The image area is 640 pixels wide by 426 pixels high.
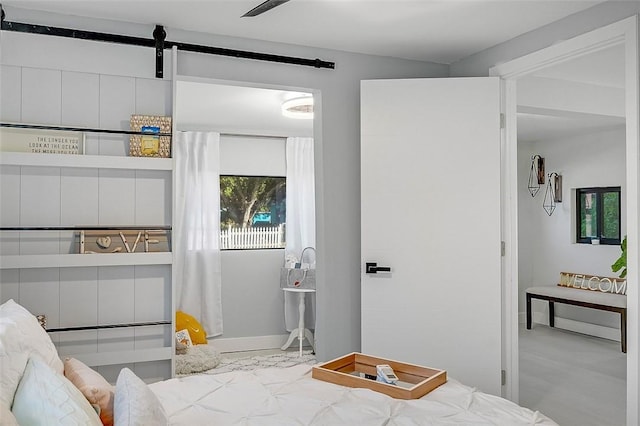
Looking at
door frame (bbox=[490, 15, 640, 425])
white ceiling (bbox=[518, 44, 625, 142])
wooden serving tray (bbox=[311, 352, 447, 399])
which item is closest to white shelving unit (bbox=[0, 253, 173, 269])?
wooden serving tray (bbox=[311, 352, 447, 399])

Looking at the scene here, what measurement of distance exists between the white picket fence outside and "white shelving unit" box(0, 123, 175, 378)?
274 cm

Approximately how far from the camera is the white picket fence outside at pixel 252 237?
242 inches

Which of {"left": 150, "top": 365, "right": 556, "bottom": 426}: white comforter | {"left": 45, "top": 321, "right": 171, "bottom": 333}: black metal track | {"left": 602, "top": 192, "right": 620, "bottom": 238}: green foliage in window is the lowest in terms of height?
{"left": 150, "top": 365, "right": 556, "bottom": 426}: white comforter

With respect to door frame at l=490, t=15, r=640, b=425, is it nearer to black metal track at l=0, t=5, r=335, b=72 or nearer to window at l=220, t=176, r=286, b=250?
black metal track at l=0, t=5, r=335, b=72

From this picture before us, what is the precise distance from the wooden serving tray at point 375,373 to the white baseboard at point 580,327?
4.93 metres

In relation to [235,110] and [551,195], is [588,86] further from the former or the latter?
[235,110]

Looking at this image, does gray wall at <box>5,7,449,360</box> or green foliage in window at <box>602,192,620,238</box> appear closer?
gray wall at <box>5,7,449,360</box>

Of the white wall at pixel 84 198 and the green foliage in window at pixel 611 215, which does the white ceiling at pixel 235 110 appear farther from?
the green foliage in window at pixel 611 215

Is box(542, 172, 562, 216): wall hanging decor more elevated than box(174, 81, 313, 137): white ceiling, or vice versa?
box(174, 81, 313, 137): white ceiling

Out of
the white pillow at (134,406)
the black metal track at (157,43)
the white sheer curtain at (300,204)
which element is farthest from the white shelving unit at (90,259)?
the white sheer curtain at (300,204)

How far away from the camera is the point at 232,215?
622 cm

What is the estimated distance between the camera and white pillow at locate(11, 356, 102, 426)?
141cm

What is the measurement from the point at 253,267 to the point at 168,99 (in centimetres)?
306

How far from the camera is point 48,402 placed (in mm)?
1449
